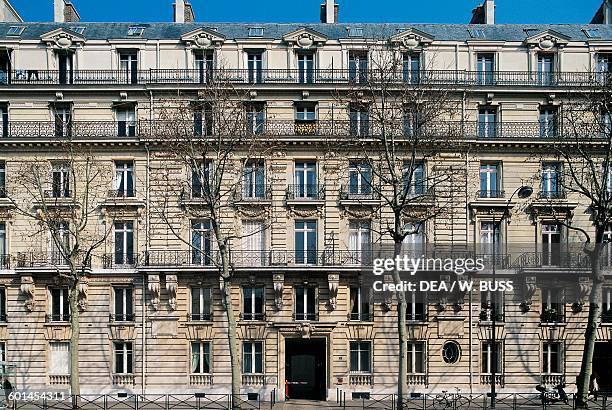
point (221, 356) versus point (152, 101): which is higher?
point (152, 101)

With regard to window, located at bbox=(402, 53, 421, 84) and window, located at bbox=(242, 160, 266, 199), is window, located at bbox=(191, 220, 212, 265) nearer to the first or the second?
window, located at bbox=(242, 160, 266, 199)

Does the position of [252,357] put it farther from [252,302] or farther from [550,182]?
[550,182]

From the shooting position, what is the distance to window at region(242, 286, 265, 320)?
30625 mm

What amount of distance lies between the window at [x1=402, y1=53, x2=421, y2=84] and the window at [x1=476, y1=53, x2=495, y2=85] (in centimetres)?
313

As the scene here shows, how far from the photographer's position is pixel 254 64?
31.7 m

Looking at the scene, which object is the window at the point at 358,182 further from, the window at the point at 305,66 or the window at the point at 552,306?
the window at the point at 552,306

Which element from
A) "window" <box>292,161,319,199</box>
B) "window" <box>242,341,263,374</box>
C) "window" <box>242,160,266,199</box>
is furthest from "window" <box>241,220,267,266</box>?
"window" <box>242,341,263,374</box>

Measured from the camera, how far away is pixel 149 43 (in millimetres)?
31453

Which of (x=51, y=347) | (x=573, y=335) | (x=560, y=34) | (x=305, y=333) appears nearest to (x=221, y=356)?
(x=305, y=333)

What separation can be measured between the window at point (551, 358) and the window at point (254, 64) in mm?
20176

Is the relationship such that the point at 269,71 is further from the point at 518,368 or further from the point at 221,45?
the point at 518,368

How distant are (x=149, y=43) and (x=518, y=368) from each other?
2519 centimetres

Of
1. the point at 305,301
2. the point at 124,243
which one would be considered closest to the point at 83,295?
the point at 124,243

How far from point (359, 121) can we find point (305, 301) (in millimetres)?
9555
